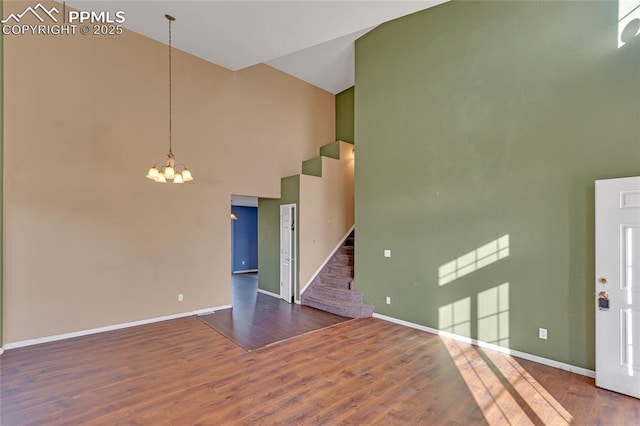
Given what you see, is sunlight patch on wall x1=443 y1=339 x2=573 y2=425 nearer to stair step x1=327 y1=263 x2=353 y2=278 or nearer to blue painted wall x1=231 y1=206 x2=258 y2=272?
stair step x1=327 y1=263 x2=353 y2=278

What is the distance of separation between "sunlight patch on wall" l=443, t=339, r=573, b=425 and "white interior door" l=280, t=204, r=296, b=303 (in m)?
3.75

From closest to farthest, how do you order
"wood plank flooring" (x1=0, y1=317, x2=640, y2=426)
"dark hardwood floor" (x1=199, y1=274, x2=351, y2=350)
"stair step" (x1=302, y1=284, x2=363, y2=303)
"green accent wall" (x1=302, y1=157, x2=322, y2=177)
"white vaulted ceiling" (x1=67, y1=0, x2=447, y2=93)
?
"wood plank flooring" (x1=0, y1=317, x2=640, y2=426), "white vaulted ceiling" (x1=67, y1=0, x2=447, y2=93), "dark hardwood floor" (x1=199, y1=274, x2=351, y2=350), "stair step" (x1=302, y1=284, x2=363, y2=303), "green accent wall" (x1=302, y1=157, x2=322, y2=177)

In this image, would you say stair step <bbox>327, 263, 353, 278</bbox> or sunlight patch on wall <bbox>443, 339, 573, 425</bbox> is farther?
stair step <bbox>327, 263, 353, 278</bbox>

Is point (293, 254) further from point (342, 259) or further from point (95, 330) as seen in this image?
point (95, 330)

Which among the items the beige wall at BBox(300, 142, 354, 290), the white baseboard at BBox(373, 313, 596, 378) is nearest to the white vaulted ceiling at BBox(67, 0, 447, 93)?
the beige wall at BBox(300, 142, 354, 290)

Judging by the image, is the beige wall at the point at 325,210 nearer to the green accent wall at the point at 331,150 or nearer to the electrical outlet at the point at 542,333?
the green accent wall at the point at 331,150

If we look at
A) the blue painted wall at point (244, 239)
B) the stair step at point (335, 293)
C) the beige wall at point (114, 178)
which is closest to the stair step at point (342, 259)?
the stair step at point (335, 293)

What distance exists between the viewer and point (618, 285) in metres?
3.09

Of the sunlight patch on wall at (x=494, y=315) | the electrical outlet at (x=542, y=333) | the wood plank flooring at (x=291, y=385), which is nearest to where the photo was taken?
the wood plank flooring at (x=291, y=385)

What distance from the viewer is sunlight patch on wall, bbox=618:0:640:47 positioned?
3188 mm

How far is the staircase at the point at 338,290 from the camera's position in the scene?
5754mm

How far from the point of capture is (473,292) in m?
4.34

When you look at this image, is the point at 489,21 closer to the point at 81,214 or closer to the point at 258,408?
the point at 258,408

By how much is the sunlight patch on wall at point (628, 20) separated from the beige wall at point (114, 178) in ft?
19.5
